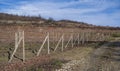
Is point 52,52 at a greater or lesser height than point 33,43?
greater

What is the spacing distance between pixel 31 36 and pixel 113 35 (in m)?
33.5

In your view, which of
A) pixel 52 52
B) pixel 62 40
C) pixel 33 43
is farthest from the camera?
pixel 33 43

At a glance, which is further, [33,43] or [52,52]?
[33,43]

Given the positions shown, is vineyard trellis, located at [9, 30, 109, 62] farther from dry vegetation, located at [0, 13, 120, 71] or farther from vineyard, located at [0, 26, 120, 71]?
dry vegetation, located at [0, 13, 120, 71]

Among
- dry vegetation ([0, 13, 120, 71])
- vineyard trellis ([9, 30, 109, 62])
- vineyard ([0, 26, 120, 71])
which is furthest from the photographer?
vineyard trellis ([9, 30, 109, 62])

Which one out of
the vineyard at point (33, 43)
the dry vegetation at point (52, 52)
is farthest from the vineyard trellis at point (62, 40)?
the dry vegetation at point (52, 52)

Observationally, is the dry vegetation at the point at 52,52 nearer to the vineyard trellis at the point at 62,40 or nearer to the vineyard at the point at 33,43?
the vineyard at the point at 33,43

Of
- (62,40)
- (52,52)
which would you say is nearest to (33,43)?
(62,40)

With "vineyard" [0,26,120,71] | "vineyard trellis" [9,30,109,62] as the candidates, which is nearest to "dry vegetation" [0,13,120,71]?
"vineyard" [0,26,120,71]

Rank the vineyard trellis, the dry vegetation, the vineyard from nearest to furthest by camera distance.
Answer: the dry vegetation < the vineyard < the vineyard trellis

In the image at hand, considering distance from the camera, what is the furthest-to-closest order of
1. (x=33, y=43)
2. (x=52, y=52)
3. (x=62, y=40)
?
(x=33, y=43) → (x=62, y=40) → (x=52, y=52)

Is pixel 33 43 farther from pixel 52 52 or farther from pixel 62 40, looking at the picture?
pixel 52 52

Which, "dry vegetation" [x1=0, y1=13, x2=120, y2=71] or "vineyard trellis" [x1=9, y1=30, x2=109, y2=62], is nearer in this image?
"dry vegetation" [x1=0, y1=13, x2=120, y2=71]

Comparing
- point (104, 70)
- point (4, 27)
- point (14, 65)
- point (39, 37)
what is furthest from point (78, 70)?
point (4, 27)
